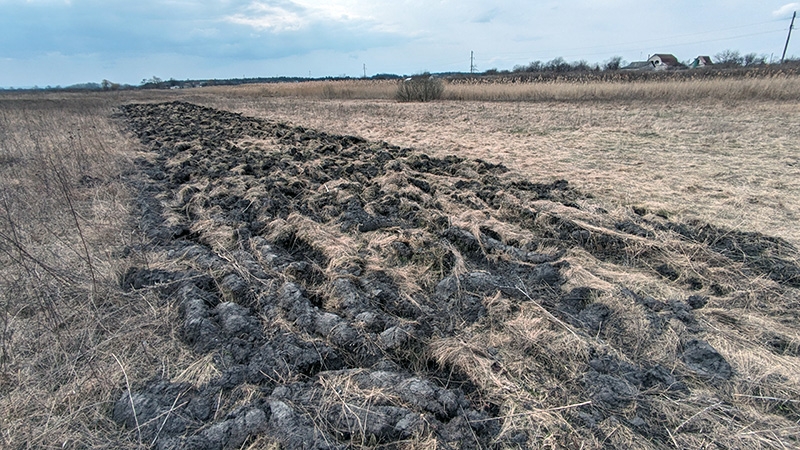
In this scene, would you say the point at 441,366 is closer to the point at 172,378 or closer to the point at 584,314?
the point at 584,314

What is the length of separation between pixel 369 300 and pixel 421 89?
21069mm

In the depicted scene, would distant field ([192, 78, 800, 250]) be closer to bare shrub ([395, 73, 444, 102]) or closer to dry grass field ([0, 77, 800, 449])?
dry grass field ([0, 77, 800, 449])

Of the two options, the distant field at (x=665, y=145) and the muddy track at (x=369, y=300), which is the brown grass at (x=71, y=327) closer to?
the muddy track at (x=369, y=300)

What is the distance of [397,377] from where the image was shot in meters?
1.99

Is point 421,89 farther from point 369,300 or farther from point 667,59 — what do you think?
point 667,59

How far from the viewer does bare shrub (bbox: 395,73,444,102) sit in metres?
22.0

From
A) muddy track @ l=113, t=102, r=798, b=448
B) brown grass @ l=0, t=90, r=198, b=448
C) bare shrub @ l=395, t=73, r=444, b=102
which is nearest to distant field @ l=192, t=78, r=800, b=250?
muddy track @ l=113, t=102, r=798, b=448

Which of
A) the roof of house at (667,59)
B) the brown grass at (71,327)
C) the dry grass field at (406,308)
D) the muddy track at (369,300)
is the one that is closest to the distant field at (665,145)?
the dry grass field at (406,308)

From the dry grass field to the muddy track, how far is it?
0.02m

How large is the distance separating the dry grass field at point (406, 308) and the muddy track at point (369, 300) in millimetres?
15

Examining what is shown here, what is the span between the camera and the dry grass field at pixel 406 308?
1767mm

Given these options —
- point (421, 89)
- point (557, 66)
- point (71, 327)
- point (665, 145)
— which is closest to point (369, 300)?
point (71, 327)

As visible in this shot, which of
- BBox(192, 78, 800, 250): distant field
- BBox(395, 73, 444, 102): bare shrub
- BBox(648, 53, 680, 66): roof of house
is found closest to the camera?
BBox(192, 78, 800, 250): distant field

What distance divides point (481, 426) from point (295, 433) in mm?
819
